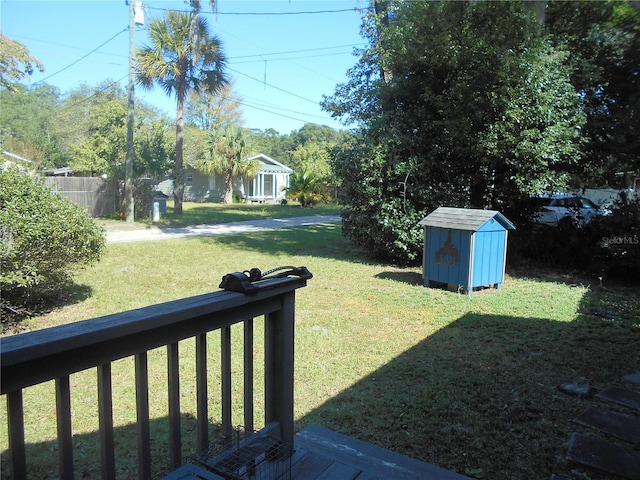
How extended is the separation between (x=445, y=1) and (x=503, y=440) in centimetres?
696

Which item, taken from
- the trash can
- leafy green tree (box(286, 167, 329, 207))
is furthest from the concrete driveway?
leafy green tree (box(286, 167, 329, 207))

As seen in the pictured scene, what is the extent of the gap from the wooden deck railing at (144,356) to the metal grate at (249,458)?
69 mm

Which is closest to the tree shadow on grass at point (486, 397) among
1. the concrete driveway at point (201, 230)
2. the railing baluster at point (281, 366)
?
the railing baluster at point (281, 366)

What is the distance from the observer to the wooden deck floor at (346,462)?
2119 millimetres

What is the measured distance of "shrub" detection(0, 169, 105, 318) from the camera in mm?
4781

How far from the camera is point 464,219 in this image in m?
6.98

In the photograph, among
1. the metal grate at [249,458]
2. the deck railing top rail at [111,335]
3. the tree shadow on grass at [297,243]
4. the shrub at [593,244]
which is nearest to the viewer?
the deck railing top rail at [111,335]

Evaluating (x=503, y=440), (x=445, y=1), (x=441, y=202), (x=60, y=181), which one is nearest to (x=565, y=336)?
(x=503, y=440)

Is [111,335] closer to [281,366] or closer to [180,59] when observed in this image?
[281,366]

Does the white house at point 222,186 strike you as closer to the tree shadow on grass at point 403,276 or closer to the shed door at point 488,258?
the tree shadow on grass at point 403,276

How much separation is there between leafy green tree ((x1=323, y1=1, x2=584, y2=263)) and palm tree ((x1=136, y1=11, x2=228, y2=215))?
1001 centimetres

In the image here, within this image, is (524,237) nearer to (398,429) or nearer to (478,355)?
(478,355)

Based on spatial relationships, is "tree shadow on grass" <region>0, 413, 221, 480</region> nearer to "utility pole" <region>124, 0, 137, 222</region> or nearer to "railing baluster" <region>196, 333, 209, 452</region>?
"railing baluster" <region>196, 333, 209, 452</region>

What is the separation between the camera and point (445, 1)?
756 cm
